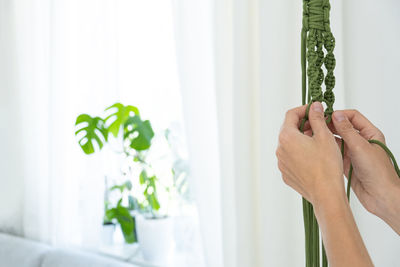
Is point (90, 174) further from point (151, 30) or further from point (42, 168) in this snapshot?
point (151, 30)

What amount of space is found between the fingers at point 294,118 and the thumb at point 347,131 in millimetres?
49

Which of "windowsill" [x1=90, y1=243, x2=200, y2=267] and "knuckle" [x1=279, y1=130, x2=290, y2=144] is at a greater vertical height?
"knuckle" [x1=279, y1=130, x2=290, y2=144]

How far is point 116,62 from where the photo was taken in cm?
177

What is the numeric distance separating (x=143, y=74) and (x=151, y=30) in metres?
0.17

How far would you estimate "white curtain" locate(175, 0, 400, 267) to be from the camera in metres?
0.93

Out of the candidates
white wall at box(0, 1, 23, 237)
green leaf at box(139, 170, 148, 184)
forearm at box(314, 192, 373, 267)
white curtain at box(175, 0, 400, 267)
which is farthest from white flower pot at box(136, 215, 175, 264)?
forearm at box(314, 192, 373, 267)

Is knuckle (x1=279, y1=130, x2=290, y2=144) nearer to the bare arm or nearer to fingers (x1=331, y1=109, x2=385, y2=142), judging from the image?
the bare arm

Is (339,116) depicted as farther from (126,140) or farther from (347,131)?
(126,140)

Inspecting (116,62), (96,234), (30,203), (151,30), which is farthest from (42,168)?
(151,30)

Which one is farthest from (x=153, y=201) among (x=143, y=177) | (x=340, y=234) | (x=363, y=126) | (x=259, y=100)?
(x=340, y=234)

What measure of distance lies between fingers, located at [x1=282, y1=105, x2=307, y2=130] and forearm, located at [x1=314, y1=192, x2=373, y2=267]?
0.39ft

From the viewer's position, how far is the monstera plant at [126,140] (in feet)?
5.45

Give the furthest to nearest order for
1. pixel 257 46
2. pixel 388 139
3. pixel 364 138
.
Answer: pixel 257 46, pixel 388 139, pixel 364 138

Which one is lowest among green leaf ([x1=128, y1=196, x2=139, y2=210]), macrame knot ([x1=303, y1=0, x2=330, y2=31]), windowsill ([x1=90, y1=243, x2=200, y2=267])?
windowsill ([x1=90, y1=243, x2=200, y2=267])
